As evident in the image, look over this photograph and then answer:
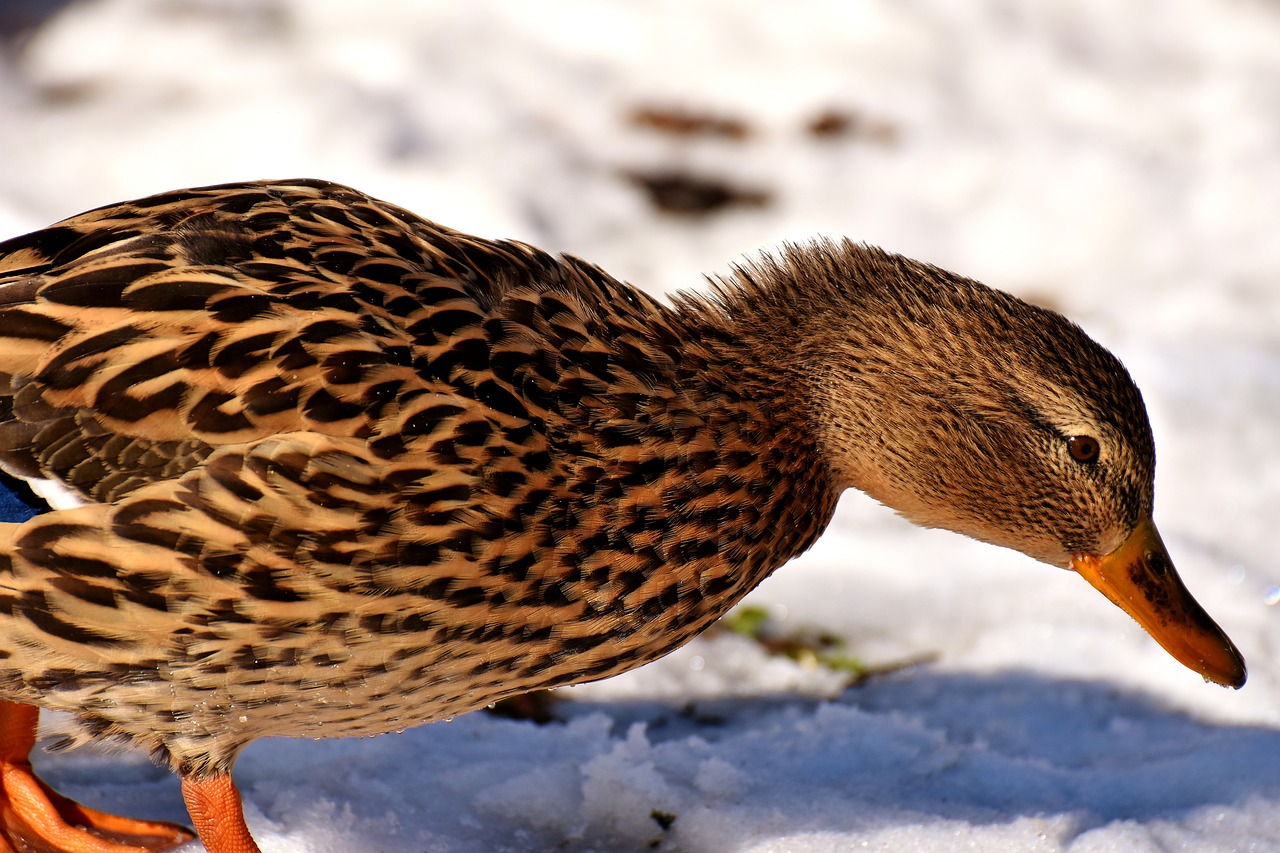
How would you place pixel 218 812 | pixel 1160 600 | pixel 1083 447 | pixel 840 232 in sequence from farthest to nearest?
pixel 840 232 → pixel 1160 600 → pixel 1083 447 → pixel 218 812

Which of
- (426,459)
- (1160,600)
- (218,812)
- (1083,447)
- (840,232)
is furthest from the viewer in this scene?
(840,232)

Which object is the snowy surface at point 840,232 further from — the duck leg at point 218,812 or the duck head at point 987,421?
the duck head at point 987,421

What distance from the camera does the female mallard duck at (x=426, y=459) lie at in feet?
9.43

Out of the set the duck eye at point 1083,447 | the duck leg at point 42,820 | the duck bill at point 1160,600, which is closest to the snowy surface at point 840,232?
the duck leg at point 42,820

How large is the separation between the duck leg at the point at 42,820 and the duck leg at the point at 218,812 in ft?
1.43

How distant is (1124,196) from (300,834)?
5251 millimetres

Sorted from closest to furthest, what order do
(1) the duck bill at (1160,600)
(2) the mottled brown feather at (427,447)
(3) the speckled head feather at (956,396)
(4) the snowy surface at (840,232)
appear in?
(2) the mottled brown feather at (427,447) < (3) the speckled head feather at (956,396) < (1) the duck bill at (1160,600) < (4) the snowy surface at (840,232)

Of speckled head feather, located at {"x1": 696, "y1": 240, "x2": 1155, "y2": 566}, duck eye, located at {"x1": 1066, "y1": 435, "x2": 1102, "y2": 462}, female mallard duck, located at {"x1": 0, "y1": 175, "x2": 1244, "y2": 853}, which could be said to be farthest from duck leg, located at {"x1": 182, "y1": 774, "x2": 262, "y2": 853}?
duck eye, located at {"x1": 1066, "y1": 435, "x2": 1102, "y2": 462}

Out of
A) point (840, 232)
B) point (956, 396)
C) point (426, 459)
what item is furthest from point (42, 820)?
point (840, 232)

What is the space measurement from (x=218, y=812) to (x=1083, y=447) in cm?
221

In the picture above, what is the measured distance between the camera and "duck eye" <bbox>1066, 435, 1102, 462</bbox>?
3395 millimetres

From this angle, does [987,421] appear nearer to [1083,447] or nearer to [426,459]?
[1083,447]

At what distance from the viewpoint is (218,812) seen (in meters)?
3.29

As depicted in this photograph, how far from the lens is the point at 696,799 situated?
397 centimetres
